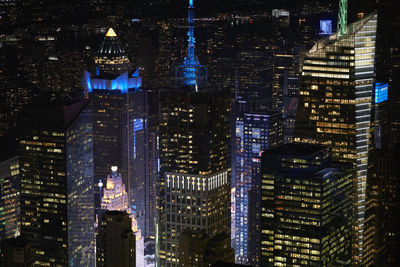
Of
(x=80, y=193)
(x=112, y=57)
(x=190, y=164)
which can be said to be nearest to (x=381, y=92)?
(x=190, y=164)

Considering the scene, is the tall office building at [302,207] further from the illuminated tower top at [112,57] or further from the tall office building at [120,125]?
the illuminated tower top at [112,57]

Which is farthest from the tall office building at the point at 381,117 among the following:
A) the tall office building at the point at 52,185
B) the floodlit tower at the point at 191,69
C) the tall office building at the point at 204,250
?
the tall office building at the point at 52,185

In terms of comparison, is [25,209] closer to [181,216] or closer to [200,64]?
[181,216]

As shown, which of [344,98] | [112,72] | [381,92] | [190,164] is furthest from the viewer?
[112,72]

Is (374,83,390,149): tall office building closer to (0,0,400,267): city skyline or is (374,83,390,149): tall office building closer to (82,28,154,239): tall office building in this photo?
(0,0,400,267): city skyline

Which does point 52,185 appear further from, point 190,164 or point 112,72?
point 112,72
